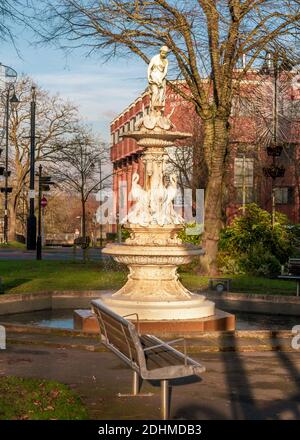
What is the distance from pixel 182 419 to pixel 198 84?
17.3 meters

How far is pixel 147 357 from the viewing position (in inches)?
313

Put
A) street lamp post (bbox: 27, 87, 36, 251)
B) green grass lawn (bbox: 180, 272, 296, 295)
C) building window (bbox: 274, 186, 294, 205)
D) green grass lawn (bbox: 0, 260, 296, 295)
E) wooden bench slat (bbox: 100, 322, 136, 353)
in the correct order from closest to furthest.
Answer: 1. wooden bench slat (bbox: 100, 322, 136, 353)
2. green grass lawn (bbox: 0, 260, 296, 295)
3. green grass lawn (bbox: 180, 272, 296, 295)
4. street lamp post (bbox: 27, 87, 36, 251)
5. building window (bbox: 274, 186, 294, 205)

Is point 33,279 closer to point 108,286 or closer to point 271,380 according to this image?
point 108,286

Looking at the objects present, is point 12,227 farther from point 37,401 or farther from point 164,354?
point 37,401

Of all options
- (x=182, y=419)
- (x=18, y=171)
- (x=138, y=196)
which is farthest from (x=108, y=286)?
(x=18, y=171)

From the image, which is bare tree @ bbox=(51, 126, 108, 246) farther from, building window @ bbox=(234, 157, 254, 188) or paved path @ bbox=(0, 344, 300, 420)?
paved path @ bbox=(0, 344, 300, 420)

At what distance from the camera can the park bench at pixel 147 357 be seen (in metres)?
7.39

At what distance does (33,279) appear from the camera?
2164 centimetres

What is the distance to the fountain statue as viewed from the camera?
13.2 m

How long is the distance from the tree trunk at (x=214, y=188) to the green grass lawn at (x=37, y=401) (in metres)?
14.9

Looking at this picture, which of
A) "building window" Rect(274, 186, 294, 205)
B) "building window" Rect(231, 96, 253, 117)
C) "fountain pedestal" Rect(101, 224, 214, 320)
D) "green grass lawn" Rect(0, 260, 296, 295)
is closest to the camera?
"fountain pedestal" Rect(101, 224, 214, 320)

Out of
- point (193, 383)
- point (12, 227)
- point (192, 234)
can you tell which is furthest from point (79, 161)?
point (193, 383)

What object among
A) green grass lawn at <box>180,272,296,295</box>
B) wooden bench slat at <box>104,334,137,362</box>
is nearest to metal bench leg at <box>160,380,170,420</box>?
wooden bench slat at <box>104,334,137,362</box>

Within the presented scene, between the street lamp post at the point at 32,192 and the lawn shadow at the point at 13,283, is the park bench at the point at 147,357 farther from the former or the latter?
the street lamp post at the point at 32,192
